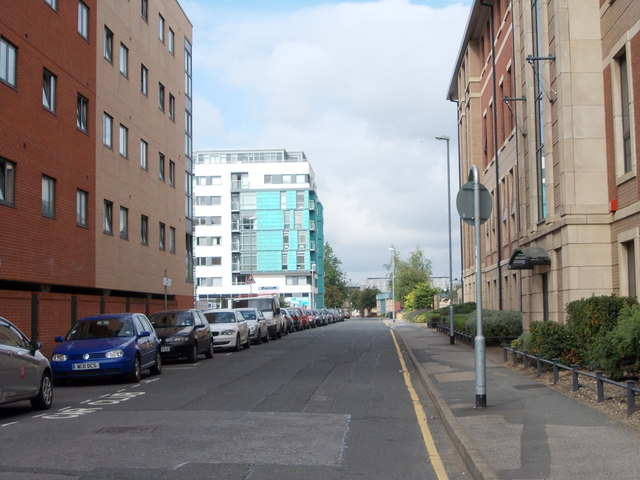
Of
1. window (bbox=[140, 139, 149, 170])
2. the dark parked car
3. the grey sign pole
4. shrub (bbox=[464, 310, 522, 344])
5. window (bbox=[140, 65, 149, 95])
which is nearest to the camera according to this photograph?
the grey sign pole

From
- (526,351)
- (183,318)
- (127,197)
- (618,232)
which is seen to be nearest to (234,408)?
(526,351)

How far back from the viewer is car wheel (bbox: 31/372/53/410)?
1267 centimetres

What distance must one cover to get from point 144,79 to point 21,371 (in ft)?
86.1

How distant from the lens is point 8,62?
2219 cm

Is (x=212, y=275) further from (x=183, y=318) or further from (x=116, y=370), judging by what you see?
(x=116, y=370)

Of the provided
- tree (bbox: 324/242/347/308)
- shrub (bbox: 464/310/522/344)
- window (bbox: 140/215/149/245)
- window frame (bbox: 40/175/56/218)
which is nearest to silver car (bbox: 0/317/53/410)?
window frame (bbox: 40/175/56/218)

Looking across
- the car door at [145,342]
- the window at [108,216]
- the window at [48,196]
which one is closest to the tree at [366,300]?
the window at [108,216]

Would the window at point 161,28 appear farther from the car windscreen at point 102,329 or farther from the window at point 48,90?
the car windscreen at point 102,329

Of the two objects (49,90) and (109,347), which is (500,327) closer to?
(109,347)

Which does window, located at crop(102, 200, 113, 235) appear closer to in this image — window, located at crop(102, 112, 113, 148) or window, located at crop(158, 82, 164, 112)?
window, located at crop(102, 112, 113, 148)

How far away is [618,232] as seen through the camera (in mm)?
17594

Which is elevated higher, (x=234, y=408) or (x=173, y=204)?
(x=173, y=204)

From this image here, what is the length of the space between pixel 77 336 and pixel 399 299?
101 metres

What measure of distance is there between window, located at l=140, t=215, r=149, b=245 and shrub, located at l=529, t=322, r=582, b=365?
909 inches
